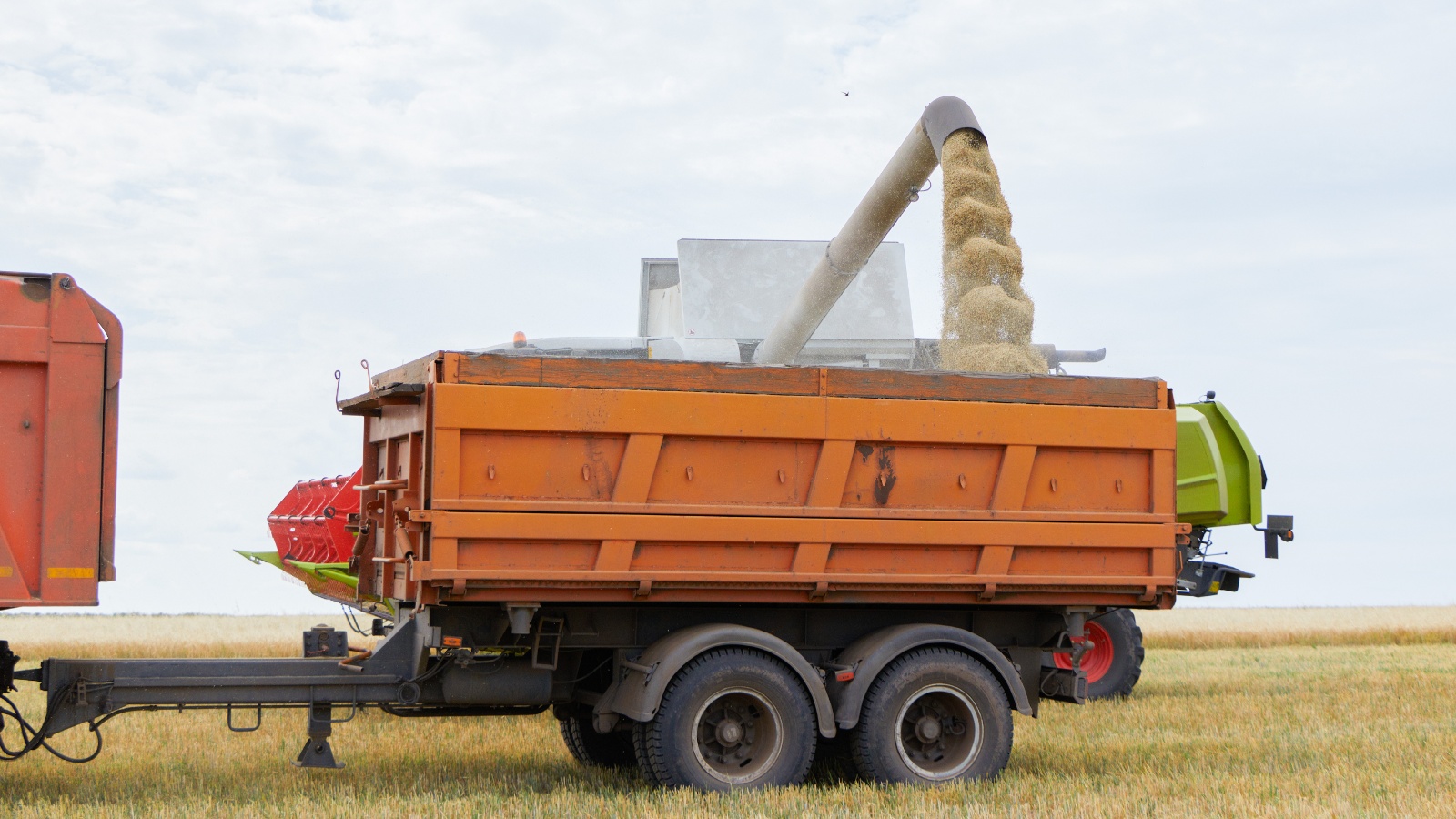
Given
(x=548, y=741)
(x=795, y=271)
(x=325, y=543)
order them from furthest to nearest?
1. (x=795, y=271)
2. (x=325, y=543)
3. (x=548, y=741)

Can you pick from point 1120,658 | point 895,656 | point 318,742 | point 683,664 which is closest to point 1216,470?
point 1120,658

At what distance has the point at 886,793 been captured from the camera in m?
7.68

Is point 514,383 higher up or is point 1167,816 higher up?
point 514,383

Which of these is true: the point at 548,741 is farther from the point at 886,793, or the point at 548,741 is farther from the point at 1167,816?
the point at 1167,816

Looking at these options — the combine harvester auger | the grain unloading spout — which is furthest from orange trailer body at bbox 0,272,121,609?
the grain unloading spout

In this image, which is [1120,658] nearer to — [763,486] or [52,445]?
[763,486]

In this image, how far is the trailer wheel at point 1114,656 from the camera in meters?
13.3

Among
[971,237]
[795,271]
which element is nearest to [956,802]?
[971,237]

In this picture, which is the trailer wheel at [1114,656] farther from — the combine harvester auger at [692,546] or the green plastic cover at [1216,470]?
the combine harvester auger at [692,546]

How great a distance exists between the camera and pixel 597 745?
9102 millimetres

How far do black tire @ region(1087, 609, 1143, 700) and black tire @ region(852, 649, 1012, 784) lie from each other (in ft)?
18.0

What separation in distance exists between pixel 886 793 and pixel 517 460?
2.64m

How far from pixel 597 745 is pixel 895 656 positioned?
2230mm

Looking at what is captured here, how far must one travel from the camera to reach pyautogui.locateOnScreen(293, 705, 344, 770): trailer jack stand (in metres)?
7.68
